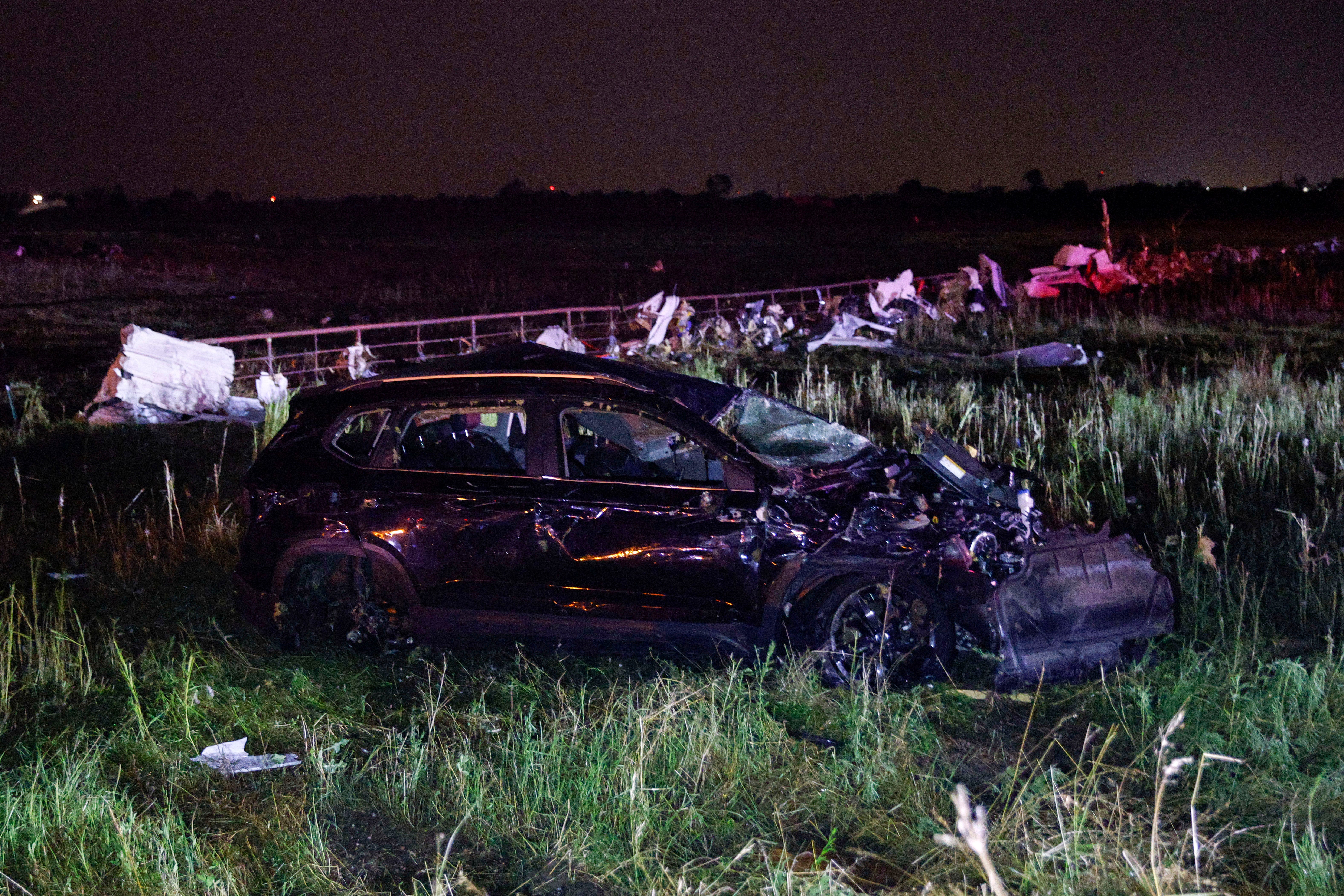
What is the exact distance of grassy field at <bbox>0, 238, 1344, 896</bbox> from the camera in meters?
3.49

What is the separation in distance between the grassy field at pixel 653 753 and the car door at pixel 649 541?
0.29 metres

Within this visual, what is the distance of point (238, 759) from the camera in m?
4.41

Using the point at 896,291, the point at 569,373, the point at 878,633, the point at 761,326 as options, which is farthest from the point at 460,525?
the point at 896,291

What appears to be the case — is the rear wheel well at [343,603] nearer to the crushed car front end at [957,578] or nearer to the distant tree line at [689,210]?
the crushed car front end at [957,578]

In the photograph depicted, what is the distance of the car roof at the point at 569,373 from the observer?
17.4 feet

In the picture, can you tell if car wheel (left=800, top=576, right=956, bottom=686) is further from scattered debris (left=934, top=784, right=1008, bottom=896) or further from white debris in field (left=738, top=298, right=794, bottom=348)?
white debris in field (left=738, top=298, right=794, bottom=348)

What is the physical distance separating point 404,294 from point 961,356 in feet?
65.7

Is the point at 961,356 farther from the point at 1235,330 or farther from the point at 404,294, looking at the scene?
the point at 404,294

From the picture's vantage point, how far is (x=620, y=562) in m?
5.03

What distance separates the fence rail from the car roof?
1.77 meters

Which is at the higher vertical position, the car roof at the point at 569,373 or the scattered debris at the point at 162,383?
the car roof at the point at 569,373

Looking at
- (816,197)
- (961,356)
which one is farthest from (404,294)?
(816,197)

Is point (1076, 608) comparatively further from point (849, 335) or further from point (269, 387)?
point (849, 335)

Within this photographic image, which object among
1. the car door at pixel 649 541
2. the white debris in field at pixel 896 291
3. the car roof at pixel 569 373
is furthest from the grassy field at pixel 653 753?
the white debris in field at pixel 896 291
